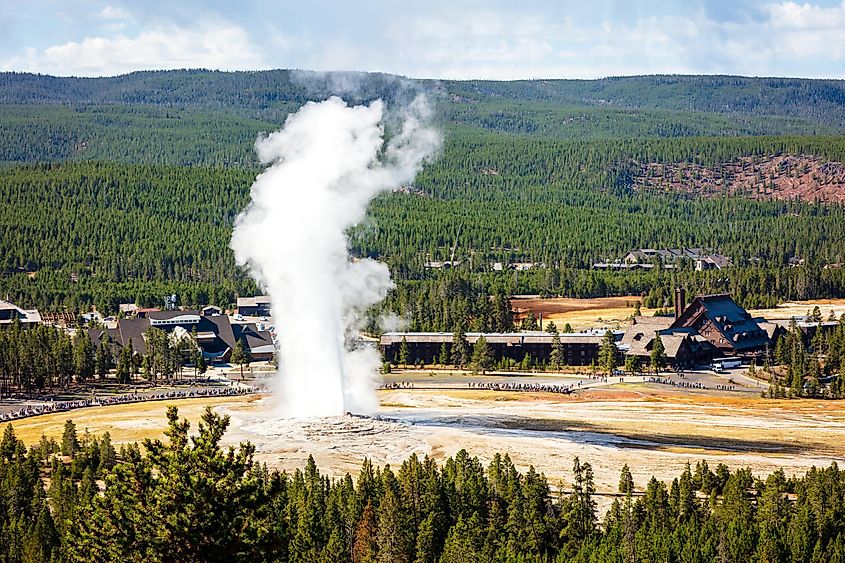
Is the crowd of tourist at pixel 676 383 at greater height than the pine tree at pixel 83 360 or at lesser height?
lesser

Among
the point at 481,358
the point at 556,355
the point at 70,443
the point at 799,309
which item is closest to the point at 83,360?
the point at 481,358

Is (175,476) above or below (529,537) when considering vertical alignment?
above

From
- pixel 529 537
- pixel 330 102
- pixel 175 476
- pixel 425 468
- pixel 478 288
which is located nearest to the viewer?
pixel 175 476

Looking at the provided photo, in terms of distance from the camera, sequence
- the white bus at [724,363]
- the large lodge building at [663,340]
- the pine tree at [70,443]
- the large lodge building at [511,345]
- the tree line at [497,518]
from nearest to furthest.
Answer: the tree line at [497,518] < the pine tree at [70,443] < the white bus at [724,363] < the large lodge building at [663,340] < the large lodge building at [511,345]

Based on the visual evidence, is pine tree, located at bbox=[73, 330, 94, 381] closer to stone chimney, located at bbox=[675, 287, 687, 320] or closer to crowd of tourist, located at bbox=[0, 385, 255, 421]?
crowd of tourist, located at bbox=[0, 385, 255, 421]

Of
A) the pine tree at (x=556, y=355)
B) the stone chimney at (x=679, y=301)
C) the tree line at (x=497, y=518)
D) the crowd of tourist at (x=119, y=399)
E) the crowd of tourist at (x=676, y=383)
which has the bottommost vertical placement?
the tree line at (x=497, y=518)

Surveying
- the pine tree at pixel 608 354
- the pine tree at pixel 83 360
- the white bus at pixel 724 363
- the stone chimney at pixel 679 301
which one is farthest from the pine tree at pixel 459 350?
the pine tree at pixel 83 360

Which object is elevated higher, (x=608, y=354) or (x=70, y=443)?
(x=608, y=354)

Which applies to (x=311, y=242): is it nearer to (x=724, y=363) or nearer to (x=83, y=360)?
(x=83, y=360)

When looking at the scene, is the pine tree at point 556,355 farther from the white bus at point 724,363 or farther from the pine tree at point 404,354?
the white bus at point 724,363

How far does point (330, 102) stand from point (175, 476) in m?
49.0

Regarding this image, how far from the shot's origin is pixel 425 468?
52938 millimetres

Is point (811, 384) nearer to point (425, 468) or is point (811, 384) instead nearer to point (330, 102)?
point (330, 102)

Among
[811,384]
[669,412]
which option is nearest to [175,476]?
[669,412]
